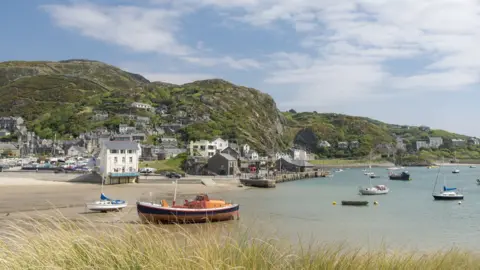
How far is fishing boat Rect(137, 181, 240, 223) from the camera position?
26203 millimetres

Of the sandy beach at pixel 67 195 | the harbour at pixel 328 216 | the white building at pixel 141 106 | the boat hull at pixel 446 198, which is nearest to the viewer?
the harbour at pixel 328 216

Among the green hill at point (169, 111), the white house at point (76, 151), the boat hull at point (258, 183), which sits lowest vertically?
the boat hull at point (258, 183)

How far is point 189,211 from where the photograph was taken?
26531 mm

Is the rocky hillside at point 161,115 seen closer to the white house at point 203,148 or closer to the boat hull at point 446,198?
the white house at point 203,148

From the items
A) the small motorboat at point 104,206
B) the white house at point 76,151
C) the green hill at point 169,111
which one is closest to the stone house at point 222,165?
the green hill at point 169,111

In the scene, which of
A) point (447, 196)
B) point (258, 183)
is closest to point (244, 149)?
point (258, 183)

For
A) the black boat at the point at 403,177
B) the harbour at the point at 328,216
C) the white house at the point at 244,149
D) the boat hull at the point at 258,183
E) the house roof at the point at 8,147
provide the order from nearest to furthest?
the harbour at the point at 328,216, the boat hull at the point at 258,183, the black boat at the point at 403,177, the house roof at the point at 8,147, the white house at the point at 244,149

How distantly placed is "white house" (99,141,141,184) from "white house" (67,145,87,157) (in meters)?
48.0

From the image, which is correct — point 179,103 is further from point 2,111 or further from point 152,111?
point 2,111

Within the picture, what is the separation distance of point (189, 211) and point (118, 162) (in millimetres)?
35582

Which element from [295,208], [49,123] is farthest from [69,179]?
[49,123]

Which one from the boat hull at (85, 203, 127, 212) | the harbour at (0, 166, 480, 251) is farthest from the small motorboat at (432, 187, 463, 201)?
the boat hull at (85, 203, 127, 212)

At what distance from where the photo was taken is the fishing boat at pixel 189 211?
26.2 metres

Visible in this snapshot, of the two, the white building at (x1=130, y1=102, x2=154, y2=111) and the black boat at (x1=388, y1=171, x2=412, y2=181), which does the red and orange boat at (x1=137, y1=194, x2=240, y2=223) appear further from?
the white building at (x1=130, y1=102, x2=154, y2=111)
